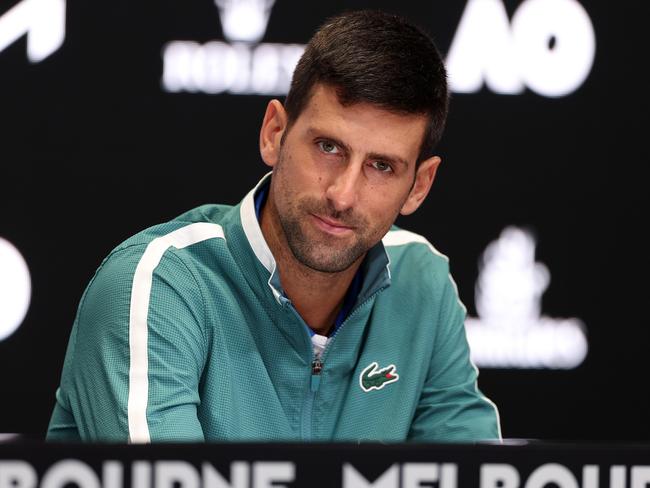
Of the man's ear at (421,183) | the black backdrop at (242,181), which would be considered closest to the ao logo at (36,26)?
the black backdrop at (242,181)

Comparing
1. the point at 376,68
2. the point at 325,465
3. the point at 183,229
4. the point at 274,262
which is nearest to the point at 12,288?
the point at 183,229

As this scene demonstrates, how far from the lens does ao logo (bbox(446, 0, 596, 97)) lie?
8.27 feet

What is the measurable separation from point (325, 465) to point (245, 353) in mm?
768

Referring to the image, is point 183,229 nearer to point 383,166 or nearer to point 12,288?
point 383,166

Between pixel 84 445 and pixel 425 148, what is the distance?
983 mm

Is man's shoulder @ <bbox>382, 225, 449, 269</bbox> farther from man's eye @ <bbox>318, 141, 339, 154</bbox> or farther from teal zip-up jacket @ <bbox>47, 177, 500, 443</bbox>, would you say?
man's eye @ <bbox>318, 141, 339, 154</bbox>

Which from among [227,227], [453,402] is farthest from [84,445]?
[453,402]

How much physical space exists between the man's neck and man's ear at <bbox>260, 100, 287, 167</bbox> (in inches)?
2.8

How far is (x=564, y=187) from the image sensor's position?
2.59 m

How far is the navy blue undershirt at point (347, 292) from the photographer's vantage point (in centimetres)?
179

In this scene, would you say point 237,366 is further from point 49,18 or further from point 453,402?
point 49,18

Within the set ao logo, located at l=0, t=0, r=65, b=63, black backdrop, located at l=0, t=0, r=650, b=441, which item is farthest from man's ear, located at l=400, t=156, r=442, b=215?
ao logo, located at l=0, t=0, r=65, b=63

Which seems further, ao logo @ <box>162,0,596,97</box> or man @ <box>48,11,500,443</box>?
ao logo @ <box>162,0,596,97</box>

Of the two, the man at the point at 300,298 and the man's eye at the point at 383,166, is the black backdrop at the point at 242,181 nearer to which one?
the man at the point at 300,298
